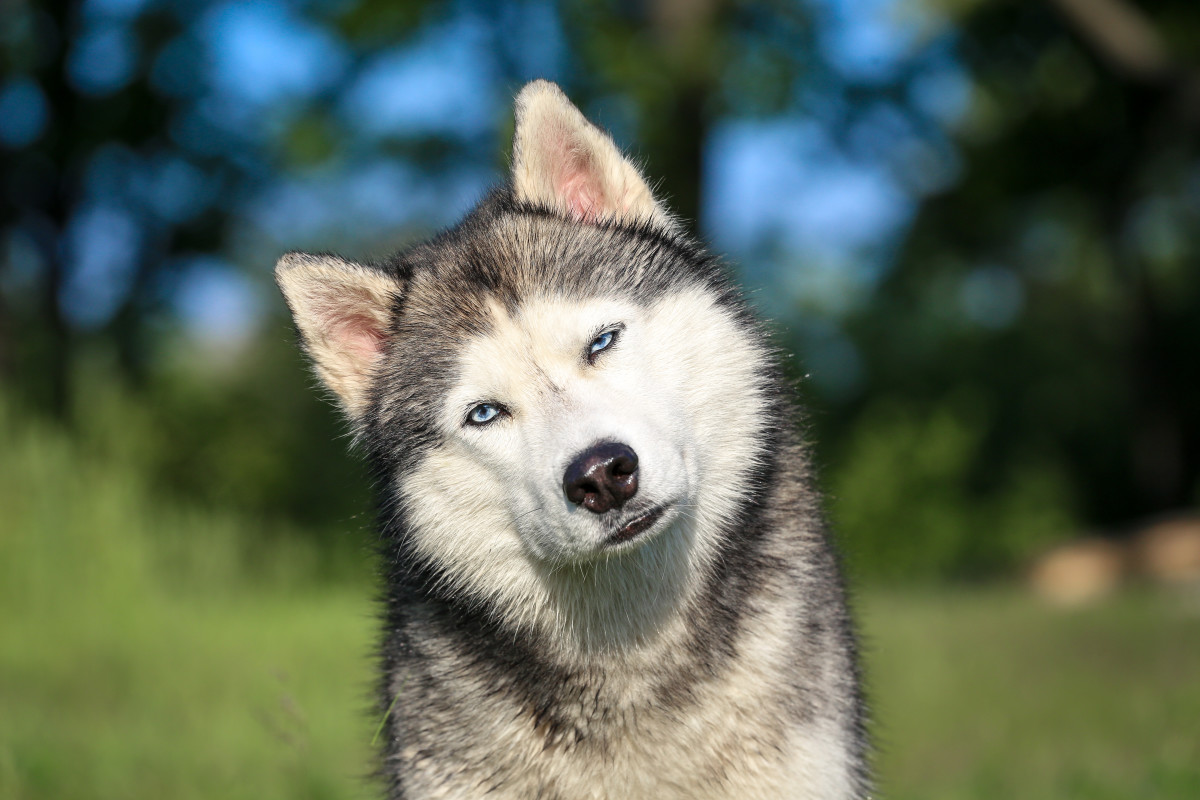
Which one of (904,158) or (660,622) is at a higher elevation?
(904,158)

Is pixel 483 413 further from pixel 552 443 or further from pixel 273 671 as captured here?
pixel 273 671

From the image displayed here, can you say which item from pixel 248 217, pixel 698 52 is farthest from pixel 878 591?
pixel 248 217

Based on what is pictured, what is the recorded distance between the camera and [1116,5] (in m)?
14.5

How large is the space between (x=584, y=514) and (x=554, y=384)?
409 mm

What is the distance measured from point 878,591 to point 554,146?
1190cm

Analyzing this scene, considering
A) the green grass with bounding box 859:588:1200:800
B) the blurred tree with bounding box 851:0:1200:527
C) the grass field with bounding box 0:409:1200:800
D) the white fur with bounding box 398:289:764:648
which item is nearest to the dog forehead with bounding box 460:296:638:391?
the white fur with bounding box 398:289:764:648

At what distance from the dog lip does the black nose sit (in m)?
0.09

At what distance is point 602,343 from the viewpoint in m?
3.27

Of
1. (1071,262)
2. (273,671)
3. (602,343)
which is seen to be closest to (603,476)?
(602,343)

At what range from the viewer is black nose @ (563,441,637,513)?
2875 mm

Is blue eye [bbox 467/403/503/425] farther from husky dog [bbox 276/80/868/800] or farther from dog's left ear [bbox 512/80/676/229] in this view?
dog's left ear [bbox 512/80/676/229]

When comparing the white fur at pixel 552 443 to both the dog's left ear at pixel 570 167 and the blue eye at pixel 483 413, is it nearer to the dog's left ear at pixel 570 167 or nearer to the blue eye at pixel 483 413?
the blue eye at pixel 483 413

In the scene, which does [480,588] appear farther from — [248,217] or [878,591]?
[248,217]

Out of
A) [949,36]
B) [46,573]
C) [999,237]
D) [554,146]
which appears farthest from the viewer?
[999,237]
